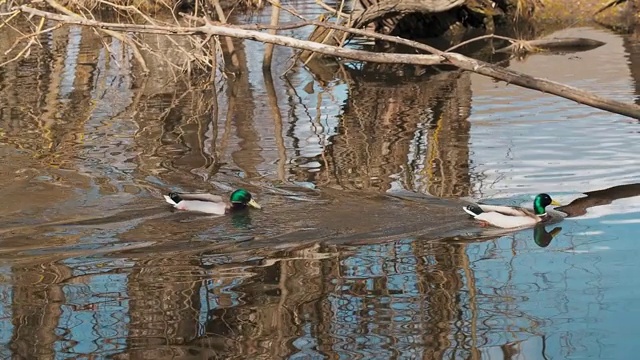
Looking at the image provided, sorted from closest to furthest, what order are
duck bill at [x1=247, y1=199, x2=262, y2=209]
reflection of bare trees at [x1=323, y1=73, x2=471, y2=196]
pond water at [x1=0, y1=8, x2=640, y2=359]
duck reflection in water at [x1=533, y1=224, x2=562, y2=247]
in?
pond water at [x1=0, y1=8, x2=640, y2=359] → duck reflection in water at [x1=533, y1=224, x2=562, y2=247] → duck bill at [x1=247, y1=199, x2=262, y2=209] → reflection of bare trees at [x1=323, y1=73, x2=471, y2=196]

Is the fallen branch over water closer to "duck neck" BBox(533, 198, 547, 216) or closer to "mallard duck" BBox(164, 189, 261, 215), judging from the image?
"duck neck" BBox(533, 198, 547, 216)

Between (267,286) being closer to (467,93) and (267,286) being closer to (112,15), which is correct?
(467,93)

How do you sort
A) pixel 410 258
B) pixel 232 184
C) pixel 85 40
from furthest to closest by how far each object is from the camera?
pixel 85 40 → pixel 232 184 → pixel 410 258

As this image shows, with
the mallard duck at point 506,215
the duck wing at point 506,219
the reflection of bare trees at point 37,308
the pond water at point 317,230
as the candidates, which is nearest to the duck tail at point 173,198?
the pond water at point 317,230

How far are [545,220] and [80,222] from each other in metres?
4.26

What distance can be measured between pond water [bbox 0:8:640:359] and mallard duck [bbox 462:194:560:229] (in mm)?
150

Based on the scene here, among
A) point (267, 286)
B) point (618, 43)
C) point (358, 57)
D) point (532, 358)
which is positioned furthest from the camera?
point (618, 43)

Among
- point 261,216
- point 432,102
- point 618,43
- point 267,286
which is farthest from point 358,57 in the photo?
point 618,43

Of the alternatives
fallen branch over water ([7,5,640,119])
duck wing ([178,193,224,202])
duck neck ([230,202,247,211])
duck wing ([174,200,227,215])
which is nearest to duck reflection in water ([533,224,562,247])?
fallen branch over water ([7,5,640,119])

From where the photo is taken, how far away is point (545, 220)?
10.2 m

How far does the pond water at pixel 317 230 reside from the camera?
7172mm

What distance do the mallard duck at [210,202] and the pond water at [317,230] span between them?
130 mm

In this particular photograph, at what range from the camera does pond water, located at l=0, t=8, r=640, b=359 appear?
717 cm

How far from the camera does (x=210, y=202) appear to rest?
35.1 feet
